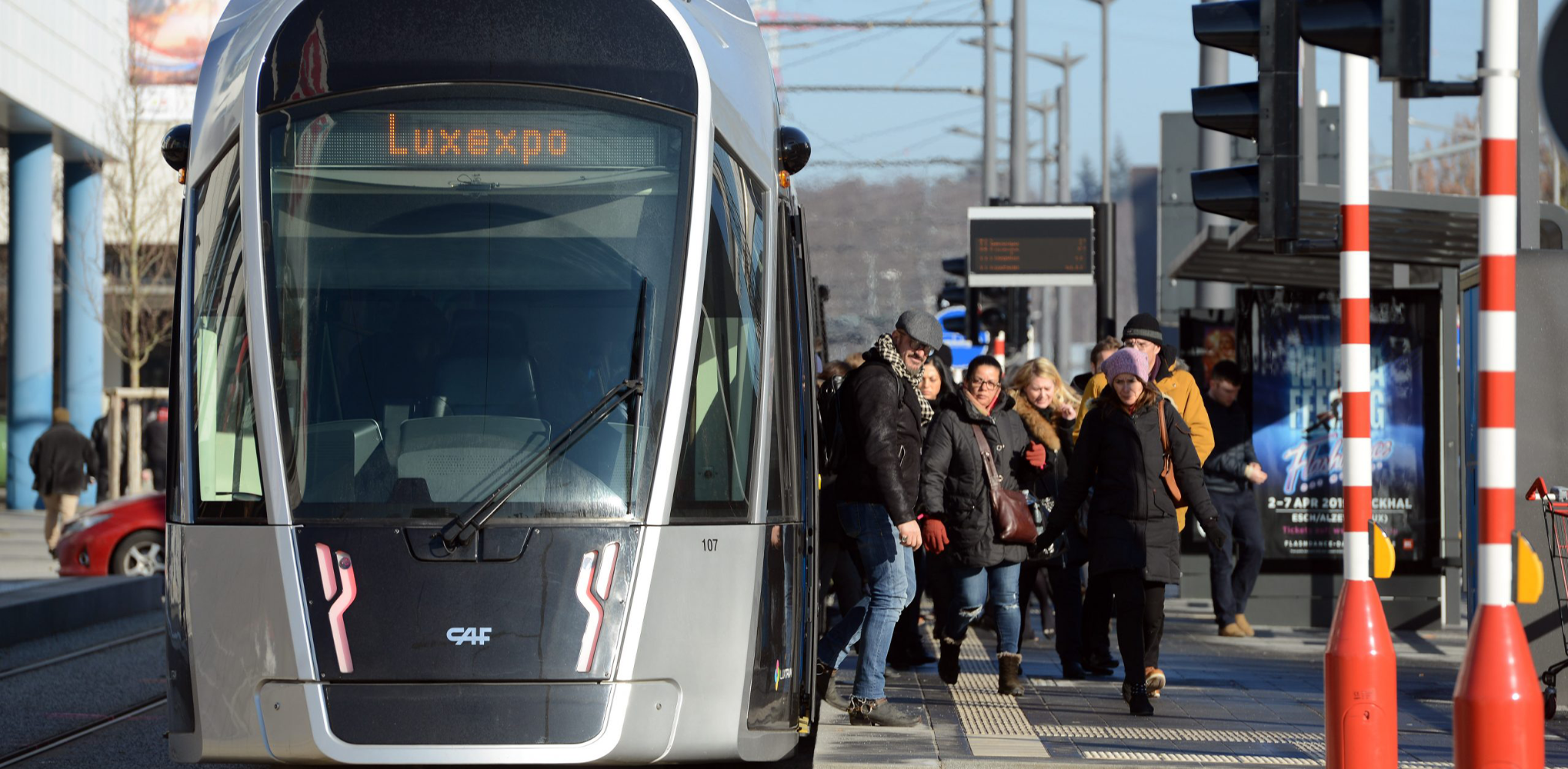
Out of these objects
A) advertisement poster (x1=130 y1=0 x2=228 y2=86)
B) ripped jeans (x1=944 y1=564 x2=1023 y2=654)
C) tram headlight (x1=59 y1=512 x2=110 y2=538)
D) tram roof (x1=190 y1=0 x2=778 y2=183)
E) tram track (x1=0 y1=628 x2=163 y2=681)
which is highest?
advertisement poster (x1=130 y1=0 x2=228 y2=86)

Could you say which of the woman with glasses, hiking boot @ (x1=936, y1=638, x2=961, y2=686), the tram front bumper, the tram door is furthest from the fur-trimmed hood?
the tram front bumper

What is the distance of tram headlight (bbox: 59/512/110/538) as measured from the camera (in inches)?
680

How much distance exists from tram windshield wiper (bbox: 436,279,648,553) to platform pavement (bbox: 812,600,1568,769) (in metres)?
1.59

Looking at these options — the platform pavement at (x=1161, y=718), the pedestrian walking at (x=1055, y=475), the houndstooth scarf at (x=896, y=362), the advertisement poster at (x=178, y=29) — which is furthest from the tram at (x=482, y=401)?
the advertisement poster at (x=178, y=29)

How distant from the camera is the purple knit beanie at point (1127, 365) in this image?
29.3ft

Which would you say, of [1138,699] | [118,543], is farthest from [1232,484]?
[118,543]

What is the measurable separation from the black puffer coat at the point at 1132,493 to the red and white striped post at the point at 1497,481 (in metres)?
3.48

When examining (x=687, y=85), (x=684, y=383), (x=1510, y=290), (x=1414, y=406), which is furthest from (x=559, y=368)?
(x=1414, y=406)

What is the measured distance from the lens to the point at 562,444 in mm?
6234

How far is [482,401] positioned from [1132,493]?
3649mm

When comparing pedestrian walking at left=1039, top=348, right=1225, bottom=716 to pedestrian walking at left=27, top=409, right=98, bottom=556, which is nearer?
pedestrian walking at left=1039, top=348, right=1225, bottom=716

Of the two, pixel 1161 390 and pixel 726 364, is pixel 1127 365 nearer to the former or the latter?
pixel 1161 390

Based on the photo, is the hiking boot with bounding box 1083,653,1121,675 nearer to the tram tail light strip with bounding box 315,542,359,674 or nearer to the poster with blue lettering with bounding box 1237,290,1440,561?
the poster with blue lettering with bounding box 1237,290,1440,561

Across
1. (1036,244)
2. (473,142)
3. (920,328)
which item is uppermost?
(1036,244)
